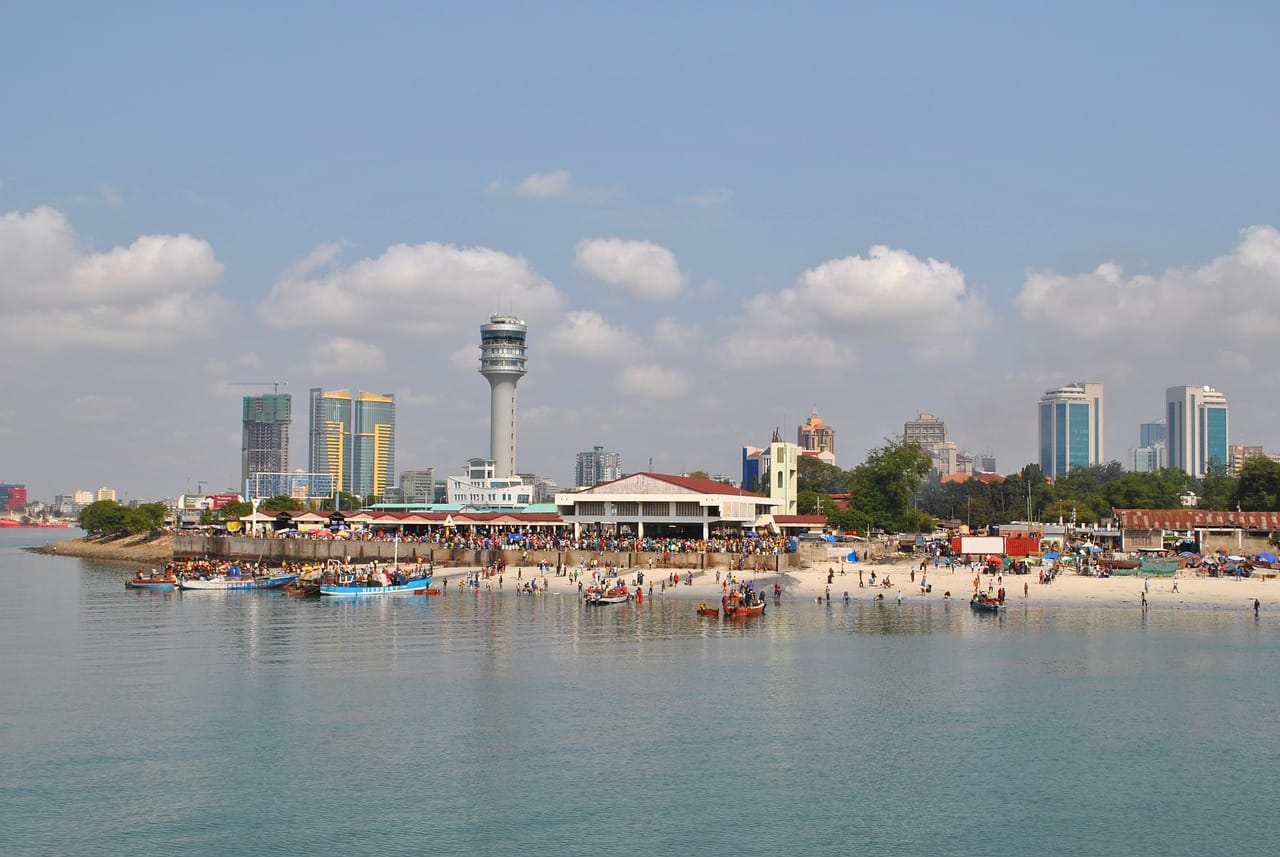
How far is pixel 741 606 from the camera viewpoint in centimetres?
6297

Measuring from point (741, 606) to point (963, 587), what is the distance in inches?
750

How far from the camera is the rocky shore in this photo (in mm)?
125000

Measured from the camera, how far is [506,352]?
570 ft

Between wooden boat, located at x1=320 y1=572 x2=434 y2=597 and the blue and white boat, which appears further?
the blue and white boat

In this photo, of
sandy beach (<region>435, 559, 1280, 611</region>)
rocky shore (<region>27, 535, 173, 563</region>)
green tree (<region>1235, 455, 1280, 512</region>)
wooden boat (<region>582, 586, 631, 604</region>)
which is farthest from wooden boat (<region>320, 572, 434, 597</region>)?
green tree (<region>1235, 455, 1280, 512</region>)

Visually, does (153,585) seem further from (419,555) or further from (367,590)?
(419,555)

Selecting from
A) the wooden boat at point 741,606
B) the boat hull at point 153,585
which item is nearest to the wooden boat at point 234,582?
the boat hull at point 153,585

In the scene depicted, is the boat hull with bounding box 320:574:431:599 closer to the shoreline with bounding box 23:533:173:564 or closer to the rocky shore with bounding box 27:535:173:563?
the shoreline with bounding box 23:533:173:564

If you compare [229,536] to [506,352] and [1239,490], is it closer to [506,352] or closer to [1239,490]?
[506,352]

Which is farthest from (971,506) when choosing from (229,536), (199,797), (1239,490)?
(199,797)

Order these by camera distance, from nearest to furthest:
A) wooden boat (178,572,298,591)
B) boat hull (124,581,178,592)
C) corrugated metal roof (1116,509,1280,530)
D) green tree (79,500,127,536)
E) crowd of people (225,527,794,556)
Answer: wooden boat (178,572,298,591)
boat hull (124,581,178,592)
crowd of people (225,527,794,556)
corrugated metal roof (1116,509,1280,530)
green tree (79,500,127,536)

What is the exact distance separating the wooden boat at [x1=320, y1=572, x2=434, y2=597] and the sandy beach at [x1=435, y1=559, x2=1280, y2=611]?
1894 millimetres

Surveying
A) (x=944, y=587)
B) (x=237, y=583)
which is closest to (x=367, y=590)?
(x=237, y=583)

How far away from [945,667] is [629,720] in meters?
15.6
